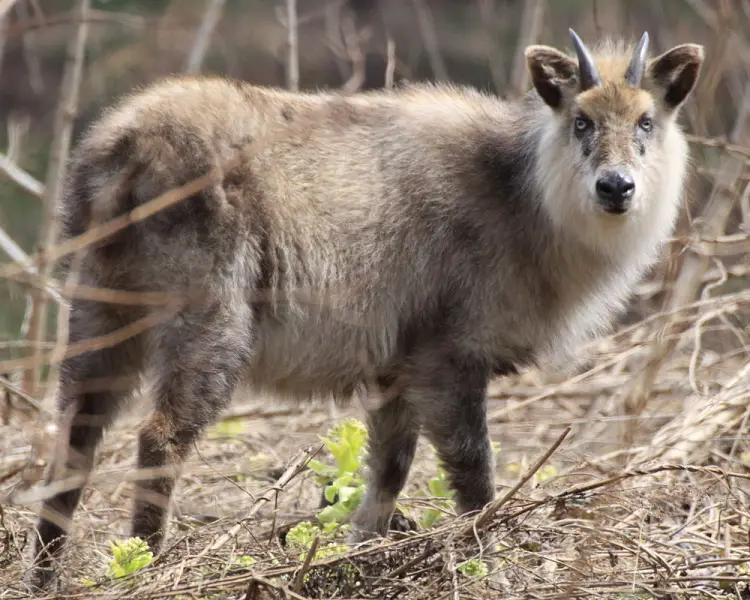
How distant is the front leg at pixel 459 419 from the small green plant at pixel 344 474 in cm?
34

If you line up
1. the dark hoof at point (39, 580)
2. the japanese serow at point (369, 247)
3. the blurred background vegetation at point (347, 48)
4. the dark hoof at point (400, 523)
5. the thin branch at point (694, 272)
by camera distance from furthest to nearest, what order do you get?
the blurred background vegetation at point (347, 48), the thin branch at point (694, 272), the dark hoof at point (400, 523), the japanese serow at point (369, 247), the dark hoof at point (39, 580)

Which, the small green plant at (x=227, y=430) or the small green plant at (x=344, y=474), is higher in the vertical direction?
the small green plant at (x=344, y=474)

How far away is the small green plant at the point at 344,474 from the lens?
16.1 feet

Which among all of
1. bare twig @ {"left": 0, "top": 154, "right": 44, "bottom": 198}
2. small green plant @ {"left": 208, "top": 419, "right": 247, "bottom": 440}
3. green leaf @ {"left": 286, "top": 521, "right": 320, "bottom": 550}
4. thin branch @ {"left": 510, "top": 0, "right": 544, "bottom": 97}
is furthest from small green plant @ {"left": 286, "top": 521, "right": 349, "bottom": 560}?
thin branch @ {"left": 510, "top": 0, "right": 544, "bottom": 97}

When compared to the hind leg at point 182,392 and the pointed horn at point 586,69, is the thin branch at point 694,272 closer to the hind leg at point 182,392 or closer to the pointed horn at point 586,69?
the pointed horn at point 586,69

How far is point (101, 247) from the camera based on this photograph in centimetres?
456

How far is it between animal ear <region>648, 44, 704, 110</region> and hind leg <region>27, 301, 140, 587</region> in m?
2.40

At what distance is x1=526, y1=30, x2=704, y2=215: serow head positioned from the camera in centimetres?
471

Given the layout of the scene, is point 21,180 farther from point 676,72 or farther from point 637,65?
point 676,72

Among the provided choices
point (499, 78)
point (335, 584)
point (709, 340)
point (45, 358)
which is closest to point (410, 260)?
point (335, 584)

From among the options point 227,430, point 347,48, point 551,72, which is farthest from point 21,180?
point 551,72

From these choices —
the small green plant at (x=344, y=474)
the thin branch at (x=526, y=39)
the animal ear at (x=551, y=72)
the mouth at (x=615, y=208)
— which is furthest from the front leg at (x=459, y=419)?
the thin branch at (x=526, y=39)

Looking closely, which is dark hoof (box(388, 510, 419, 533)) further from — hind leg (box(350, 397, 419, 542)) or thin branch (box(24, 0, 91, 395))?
thin branch (box(24, 0, 91, 395))

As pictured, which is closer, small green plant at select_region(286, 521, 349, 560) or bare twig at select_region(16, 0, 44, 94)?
small green plant at select_region(286, 521, 349, 560)
